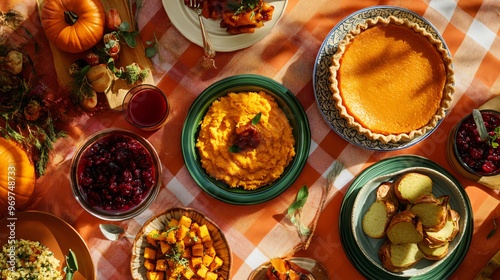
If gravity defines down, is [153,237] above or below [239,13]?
below

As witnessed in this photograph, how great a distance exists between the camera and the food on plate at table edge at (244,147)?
111 inches

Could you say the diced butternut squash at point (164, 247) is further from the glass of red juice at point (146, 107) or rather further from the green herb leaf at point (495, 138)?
the green herb leaf at point (495, 138)

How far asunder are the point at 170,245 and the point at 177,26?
1.27m

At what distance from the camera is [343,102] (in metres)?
2.75

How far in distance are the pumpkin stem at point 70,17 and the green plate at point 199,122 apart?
2.64ft

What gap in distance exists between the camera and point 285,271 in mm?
2811

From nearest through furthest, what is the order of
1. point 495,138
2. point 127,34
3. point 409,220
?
point 409,220 → point 495,138 → point 127,34

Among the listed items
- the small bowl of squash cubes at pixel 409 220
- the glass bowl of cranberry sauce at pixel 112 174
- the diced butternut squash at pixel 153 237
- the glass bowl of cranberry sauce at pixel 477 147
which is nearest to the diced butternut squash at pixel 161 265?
the diced butternut squash at pixel 153 237

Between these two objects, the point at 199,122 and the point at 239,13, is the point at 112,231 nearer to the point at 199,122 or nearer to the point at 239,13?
the point at 199,122

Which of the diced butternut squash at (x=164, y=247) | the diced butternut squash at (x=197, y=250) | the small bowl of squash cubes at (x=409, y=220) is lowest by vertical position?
the diced butternut squash at (x=164, y=247)

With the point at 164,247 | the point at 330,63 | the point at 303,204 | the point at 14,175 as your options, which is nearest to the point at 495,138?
the point at 330,63

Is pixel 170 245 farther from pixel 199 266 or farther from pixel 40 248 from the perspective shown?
pixel 40 248

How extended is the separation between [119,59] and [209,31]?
56 cm

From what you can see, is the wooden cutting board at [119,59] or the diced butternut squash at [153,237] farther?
the wooden cutting board at [119,59]
